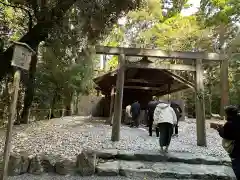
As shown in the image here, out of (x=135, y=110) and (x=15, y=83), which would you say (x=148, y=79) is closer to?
(x=135, y=110)

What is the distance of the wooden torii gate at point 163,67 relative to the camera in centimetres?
762

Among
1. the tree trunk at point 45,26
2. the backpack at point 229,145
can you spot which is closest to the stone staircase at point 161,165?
the backpack at point 229,145

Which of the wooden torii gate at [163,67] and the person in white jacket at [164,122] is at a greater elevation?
the wooden torii gate at [163,67]

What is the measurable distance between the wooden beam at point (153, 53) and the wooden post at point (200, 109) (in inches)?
9.1

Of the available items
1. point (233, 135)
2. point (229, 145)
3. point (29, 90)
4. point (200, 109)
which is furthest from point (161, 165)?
point (29, 90)

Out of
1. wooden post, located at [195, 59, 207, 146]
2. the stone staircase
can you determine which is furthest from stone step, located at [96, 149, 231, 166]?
wooden post, located at [195, 59, 207, 146]

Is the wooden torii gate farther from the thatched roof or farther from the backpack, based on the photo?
the backpack

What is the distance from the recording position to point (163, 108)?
635 centimetres

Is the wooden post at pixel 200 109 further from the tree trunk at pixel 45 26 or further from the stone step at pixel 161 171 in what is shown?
the tree trunk at pixel 45 26

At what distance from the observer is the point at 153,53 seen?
25.6 ft

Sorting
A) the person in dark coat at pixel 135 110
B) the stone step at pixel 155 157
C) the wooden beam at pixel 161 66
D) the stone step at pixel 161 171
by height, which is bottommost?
the stone step at pixel 161 171

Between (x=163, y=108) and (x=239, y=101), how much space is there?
546 inches

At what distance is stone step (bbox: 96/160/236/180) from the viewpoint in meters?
5.19

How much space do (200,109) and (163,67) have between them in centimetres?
172
